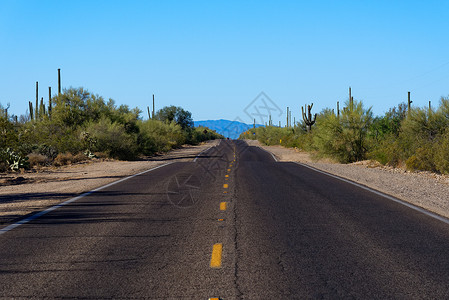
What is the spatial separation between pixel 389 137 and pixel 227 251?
23.0m

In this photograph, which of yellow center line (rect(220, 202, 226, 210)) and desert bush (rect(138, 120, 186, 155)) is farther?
desert bush (rect(138, 120, 186, 155))

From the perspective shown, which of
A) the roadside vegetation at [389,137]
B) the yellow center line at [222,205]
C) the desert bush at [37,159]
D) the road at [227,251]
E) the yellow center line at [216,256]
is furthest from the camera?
the desert bush at [37,159]

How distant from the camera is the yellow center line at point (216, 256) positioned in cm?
650

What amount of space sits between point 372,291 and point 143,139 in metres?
41.9

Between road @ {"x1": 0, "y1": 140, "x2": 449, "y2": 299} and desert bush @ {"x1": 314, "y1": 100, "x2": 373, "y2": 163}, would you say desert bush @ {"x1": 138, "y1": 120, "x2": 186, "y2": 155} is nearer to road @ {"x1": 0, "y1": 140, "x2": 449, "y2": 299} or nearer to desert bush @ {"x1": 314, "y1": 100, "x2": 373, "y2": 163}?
desert bush @ {"x1": 314, "y1": 100, "x2": 373, "y2": 163}

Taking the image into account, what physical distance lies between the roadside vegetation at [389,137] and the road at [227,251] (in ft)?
37.3

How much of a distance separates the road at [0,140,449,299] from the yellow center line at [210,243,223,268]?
14mm

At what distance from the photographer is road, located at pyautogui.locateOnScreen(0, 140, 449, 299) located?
552 centimetres

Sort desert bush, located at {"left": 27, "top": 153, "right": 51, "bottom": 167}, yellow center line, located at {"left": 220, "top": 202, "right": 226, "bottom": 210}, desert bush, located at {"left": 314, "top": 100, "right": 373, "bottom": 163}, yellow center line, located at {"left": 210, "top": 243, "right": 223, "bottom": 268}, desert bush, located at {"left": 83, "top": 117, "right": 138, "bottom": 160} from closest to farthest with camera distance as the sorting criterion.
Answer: yellow center line, located at {"left": 210, "top": 243, "right": 223, "bottom": 268} < yellow center line, located at {"left": 220, "top": 202, "right": 226, "bottom": 210} < desert bush, located at {"left": 27, "top": 153, "right": 51, "bottom": 167} < desert bush, located at {"left": 314, "top": 100, "right": 373, "bottom": 163} < desert bush, located at {"left": 83, "top": 117, "right": 138, "bottom": 160}

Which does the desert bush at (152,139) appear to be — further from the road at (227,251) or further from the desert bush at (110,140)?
the road at (227,251)

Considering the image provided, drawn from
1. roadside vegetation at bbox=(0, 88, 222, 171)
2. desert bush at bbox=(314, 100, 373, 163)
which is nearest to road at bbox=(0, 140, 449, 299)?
roadside vegetation at bbox=(0, 88, 222, 171)

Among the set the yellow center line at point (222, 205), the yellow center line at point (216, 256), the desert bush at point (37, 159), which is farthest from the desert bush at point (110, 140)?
the yellow center line at point (216, 256)

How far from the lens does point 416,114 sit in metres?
26.8

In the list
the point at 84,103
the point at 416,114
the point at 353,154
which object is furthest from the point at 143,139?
the point at 416,114
